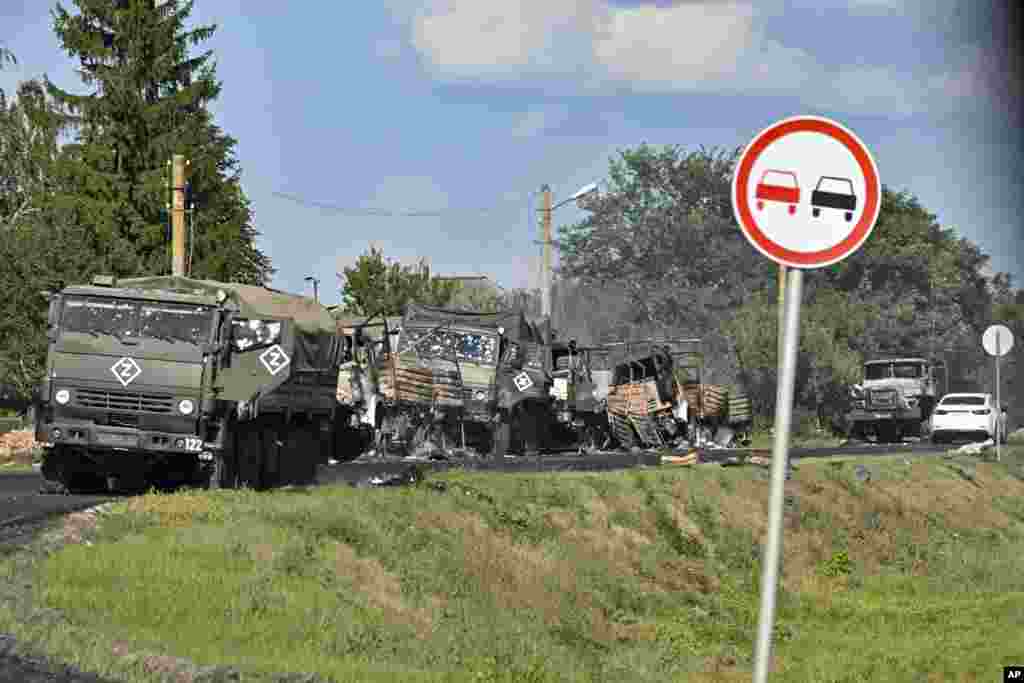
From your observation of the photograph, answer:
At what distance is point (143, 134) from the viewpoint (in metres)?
49.7

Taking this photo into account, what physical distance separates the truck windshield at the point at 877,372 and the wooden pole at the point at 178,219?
108 feet

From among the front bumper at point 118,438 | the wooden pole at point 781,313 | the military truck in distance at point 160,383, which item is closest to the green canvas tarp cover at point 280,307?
the military truck in distance at point 160,383

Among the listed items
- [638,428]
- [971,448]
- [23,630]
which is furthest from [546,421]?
[23,630]

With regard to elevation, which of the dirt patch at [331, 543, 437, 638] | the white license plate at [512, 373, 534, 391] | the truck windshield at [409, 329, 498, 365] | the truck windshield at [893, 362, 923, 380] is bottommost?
the dirt patch at [331, 543, 437, 638]

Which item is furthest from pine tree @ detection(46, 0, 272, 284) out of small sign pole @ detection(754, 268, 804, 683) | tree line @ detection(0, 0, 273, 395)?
small sign pole @ detection(754, 268, 804, 683)

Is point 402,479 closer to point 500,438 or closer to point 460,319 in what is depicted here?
point 500,438

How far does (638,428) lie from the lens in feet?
148

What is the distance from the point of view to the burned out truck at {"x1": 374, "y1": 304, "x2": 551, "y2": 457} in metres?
34.8

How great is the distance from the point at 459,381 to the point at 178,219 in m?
6.88

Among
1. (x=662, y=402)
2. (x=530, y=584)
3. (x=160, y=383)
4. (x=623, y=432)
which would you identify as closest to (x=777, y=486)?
(x=530, y=584)

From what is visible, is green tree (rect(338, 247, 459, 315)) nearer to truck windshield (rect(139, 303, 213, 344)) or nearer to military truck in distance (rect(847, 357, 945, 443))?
military truck in distance (rect(847, 357, 945, 443))

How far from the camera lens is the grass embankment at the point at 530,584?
11.1 metres

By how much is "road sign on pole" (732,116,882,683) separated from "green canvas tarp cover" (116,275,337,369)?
1393cm

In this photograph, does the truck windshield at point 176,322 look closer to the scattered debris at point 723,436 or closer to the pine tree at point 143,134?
the pine tree at point 143,134
